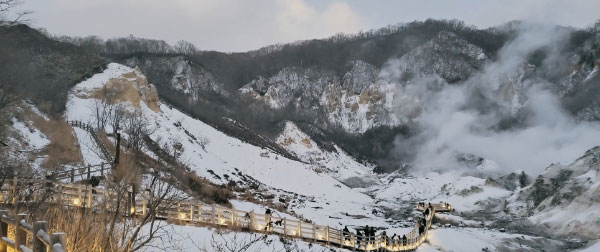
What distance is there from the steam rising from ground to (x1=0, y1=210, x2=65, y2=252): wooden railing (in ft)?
310

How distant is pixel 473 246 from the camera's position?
28953 millimetres

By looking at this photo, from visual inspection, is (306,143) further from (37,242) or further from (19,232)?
(37,242)

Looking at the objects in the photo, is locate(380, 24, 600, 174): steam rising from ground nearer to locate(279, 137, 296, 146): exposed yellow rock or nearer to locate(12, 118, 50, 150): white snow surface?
locate(279, 137, 296, 146): exposed yellow rock

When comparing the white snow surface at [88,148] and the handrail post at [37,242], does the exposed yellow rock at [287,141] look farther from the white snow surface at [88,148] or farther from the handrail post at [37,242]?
the handrail post at [37,242]

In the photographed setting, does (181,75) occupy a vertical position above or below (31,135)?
above

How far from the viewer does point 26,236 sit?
620 cm

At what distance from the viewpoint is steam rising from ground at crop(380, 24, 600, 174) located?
100188 mm

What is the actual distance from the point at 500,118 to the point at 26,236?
136 meters

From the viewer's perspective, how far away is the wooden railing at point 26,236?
15.6 ft

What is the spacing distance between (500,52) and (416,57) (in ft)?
92.5

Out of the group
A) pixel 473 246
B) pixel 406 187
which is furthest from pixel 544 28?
pixel 473 246

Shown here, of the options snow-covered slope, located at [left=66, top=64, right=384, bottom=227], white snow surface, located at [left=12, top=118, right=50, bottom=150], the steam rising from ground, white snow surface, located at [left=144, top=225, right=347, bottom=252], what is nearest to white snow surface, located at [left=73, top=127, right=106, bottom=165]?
white snow surface, located at [left=12, top=118, right=50, bottom=150]

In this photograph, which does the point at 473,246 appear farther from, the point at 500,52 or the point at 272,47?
the point at 272,47

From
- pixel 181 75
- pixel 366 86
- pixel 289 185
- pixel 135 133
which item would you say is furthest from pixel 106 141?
pixel 366 86
